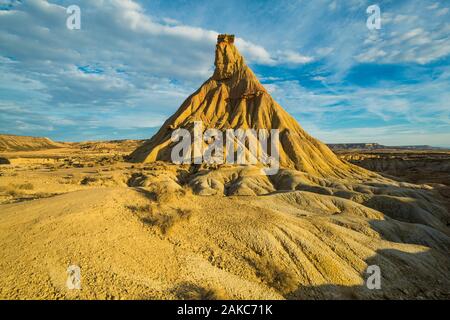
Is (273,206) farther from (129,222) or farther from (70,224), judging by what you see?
(70,224)

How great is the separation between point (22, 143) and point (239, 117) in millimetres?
114997

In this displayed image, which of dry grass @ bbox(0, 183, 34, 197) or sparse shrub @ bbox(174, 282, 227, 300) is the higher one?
dry grass @ bbox(0, 183, 34, 197)

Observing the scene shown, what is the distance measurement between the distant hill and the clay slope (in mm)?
Result: 84963

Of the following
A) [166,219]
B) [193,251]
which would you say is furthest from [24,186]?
[193,251]

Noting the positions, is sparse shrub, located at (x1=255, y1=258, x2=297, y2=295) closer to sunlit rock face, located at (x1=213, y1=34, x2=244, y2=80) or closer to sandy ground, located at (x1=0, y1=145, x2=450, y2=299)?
sandy ground, located at (x1=0, y1=145, x2=450, y2=299)

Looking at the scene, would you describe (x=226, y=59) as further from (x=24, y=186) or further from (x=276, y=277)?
(x=276, y=277)

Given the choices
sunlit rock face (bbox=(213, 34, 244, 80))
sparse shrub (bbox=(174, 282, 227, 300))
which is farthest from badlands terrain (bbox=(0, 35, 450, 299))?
sunlit rock face (bbox=(213, 34, 244, 80))

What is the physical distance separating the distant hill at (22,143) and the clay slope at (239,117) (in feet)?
279

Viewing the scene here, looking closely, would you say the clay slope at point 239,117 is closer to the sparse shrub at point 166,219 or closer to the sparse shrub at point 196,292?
the sparse shrub at point 166,219

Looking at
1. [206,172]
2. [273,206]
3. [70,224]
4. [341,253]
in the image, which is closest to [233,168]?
[206,172]

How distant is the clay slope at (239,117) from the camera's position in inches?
2157

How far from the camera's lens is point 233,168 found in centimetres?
4384

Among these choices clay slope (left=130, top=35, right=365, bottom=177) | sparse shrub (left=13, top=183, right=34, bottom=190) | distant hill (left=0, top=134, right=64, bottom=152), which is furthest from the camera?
distant hill (left=0, top=134, right=64, bottom=152)

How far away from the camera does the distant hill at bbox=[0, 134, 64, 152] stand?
110 m
